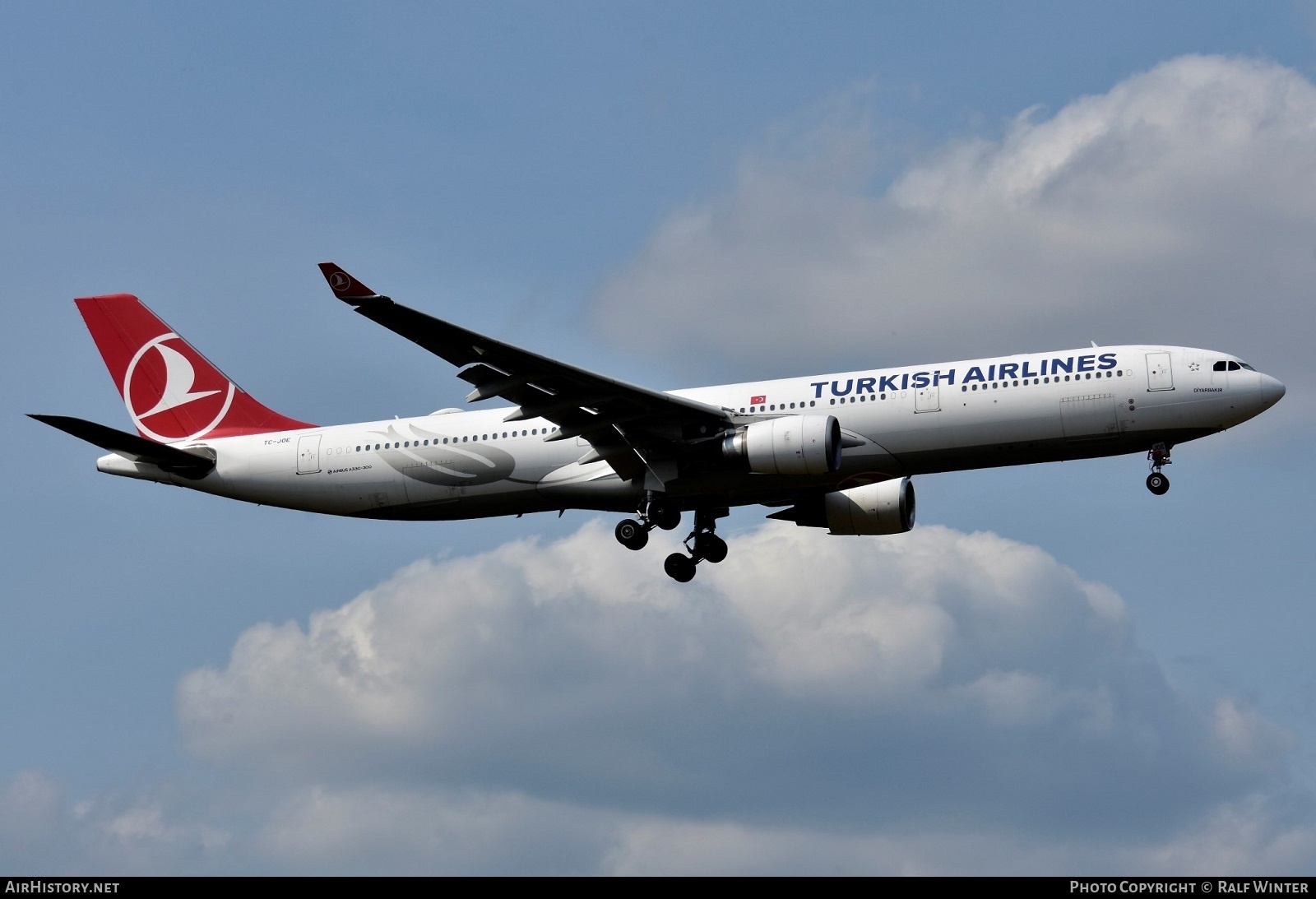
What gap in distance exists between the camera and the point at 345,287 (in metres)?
41.3

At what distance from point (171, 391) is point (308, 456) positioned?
648cm

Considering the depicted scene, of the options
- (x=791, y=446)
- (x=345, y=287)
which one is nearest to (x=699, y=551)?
(x=791, y=446)

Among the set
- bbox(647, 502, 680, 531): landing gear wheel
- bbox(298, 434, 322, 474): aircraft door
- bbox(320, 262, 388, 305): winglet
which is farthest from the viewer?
bbox(298, 434, 322, 474): aircraft door

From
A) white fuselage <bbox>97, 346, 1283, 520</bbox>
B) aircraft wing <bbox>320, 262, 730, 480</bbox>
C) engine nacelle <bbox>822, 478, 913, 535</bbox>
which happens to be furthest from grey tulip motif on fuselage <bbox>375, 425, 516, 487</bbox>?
engine nacelle <bbox>822, 478, 913, 535</bbox>

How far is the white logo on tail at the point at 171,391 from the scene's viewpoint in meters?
54.7

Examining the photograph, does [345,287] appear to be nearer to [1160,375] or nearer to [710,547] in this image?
[710,547]

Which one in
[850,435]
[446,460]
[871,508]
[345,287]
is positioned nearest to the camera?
[345,287]

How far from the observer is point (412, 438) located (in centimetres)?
5072

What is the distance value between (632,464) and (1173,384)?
1411 centimetres

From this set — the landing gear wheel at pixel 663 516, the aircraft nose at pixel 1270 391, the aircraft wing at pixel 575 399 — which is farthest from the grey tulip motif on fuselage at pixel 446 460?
the aircraft nose at pixel 1270 391

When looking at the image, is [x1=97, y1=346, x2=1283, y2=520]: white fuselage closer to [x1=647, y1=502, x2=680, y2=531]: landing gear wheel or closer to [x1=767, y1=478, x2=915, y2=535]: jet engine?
[x1=647, y1=502, x2=680, y2=531]: landing gear wheel

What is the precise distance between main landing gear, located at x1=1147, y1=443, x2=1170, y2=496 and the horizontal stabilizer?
26.6m

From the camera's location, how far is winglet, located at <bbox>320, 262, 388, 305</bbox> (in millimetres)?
41188

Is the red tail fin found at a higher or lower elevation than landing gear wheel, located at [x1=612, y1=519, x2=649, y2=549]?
higher
